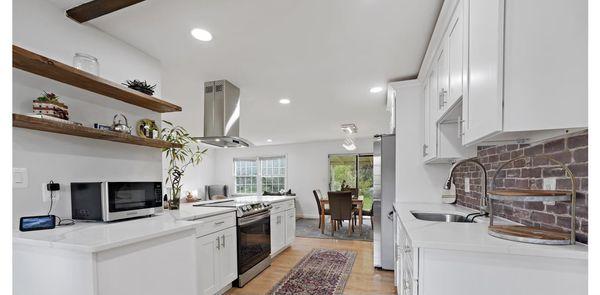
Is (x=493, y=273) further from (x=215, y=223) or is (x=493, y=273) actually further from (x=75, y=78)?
(x=75, y=78)

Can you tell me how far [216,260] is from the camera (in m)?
2.51

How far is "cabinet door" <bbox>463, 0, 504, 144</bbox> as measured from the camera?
1044 millimetres

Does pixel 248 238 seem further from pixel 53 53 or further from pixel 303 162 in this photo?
pixel 303 162

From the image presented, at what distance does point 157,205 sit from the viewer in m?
2.21

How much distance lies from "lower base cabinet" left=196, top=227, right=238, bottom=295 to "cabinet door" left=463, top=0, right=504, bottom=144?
7.20 feet

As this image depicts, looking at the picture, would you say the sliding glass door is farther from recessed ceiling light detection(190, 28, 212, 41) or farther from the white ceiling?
recessed ceiling light detection(190, 28, 212, 41)

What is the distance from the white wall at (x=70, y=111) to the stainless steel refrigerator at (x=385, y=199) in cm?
254

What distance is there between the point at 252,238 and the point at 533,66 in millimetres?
2932

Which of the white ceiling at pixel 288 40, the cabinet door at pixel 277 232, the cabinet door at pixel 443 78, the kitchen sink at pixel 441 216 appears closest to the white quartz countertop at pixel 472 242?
the kitchen sink at pixel 441 216

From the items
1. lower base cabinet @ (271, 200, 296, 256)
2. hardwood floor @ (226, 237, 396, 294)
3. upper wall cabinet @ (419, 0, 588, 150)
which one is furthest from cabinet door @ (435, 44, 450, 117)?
lower base cabinet @ (271, 200, 296, 256)

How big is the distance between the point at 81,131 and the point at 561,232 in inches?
105

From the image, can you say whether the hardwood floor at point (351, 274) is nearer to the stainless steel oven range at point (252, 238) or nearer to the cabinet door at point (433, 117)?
the stainless steel oven range at point (252, 238)

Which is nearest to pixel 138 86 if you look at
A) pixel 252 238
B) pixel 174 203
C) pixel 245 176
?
pixel 174 203
